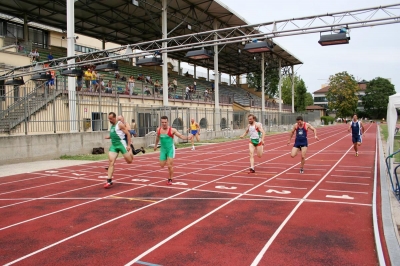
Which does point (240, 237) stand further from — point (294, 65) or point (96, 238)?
point (294, 65)

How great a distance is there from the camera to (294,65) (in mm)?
59156

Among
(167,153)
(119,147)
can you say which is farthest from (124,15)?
(167,153)

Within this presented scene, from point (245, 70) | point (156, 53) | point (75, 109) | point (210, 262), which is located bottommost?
point (210, 262)

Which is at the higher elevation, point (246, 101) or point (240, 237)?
point (246, 101)

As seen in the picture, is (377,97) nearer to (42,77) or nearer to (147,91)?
(147,91)

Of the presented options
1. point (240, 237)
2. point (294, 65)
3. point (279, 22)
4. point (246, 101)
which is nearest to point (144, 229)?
point (240, 237)

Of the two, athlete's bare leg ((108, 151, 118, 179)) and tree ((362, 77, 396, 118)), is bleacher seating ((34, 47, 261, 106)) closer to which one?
athlete's bare leg ((108, 151, 118, 179))

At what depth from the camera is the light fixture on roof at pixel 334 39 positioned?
12.8 metres

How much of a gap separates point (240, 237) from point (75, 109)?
14816mm

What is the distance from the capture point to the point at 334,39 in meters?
12.9

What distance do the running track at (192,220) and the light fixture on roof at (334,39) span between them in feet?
17.4

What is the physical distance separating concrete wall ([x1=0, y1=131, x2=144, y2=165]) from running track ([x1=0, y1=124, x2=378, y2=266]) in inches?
158

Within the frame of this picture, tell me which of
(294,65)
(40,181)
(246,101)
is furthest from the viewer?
(294,65)

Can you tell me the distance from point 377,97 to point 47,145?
106m
